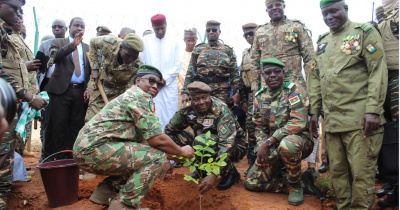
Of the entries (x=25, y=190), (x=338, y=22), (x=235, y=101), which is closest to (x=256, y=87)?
(x=235, y=101)

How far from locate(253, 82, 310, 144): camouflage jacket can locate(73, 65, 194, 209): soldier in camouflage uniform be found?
3.95 feet

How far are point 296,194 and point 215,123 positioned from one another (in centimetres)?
122

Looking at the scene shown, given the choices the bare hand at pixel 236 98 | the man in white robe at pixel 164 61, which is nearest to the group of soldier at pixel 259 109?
the bare hand at pixel 236 98

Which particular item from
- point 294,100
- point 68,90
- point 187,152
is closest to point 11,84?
point 68,90

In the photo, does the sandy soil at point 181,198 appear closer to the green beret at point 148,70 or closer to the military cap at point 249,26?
the green beret at point 148,70

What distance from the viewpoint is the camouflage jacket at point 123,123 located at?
9.30 feet

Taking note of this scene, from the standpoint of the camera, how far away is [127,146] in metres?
2.90

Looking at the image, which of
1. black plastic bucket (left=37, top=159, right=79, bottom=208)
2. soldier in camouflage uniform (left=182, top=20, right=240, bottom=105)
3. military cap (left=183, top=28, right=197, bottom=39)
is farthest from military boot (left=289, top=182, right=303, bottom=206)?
military cap (left=183, top=28, right=197, bottom=39)

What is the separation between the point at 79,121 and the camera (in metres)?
4.53

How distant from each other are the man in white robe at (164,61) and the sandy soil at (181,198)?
5.01 feet

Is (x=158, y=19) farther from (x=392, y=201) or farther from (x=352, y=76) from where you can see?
(x=392, y=201)

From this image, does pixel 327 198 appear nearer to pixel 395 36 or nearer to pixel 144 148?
pixel 395 36

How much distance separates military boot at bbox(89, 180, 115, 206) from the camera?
10.1ft

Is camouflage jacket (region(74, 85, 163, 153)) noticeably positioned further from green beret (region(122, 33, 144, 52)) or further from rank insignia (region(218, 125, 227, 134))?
green beret (region(122, 33, 144, 52))
